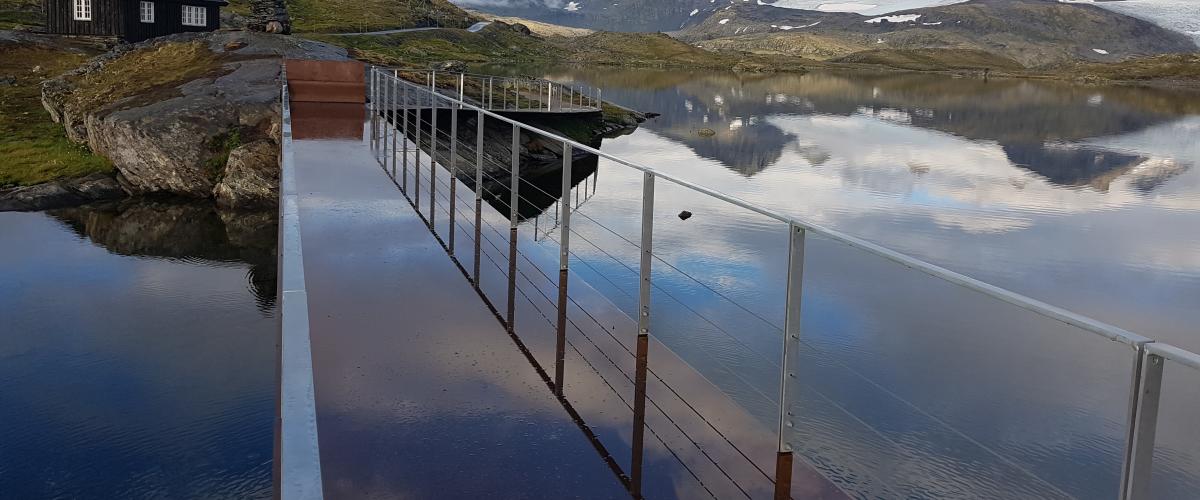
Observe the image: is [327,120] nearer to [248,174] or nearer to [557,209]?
[248,174]

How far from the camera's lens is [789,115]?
5388cm

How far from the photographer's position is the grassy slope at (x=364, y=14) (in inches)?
3260

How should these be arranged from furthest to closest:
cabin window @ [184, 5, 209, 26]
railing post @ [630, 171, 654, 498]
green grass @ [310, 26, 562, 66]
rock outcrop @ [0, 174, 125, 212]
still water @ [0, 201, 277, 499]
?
green grass @ [310, 26, 562, 66] < cabin window @ [184, 5, 209, 26] < rock outcrop @ [0, 174, 125, 212] < still water @ [0, 201, 277, 499] < railing post @ [630, 171, 654, 498]

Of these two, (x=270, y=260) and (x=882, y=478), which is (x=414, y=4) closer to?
(x=270, y=260)

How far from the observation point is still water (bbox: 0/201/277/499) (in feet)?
28.2

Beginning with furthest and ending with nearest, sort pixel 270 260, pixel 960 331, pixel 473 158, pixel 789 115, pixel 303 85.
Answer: pixel 789 115, pixel 473 158, pixel 303 85, pixel 270 260, pixel 960 331

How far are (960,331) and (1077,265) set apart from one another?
8.04 m

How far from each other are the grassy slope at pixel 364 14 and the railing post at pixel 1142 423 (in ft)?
251

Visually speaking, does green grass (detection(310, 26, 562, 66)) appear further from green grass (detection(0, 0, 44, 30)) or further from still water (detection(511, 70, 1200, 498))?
still water (detection(511, 70, 1200, 498))

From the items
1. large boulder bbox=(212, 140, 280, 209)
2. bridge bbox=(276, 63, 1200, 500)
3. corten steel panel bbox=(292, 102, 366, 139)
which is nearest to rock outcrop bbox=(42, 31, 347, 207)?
large boulder bbox=(212, 140, 280, 209)

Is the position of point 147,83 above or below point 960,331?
above

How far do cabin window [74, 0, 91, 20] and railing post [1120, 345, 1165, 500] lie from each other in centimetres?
4220

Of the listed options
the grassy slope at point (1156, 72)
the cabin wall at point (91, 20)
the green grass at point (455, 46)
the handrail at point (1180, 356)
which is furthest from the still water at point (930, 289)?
the grassy slope at point (1156, 72)

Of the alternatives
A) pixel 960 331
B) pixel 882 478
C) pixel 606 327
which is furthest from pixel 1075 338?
pixel 606 327
